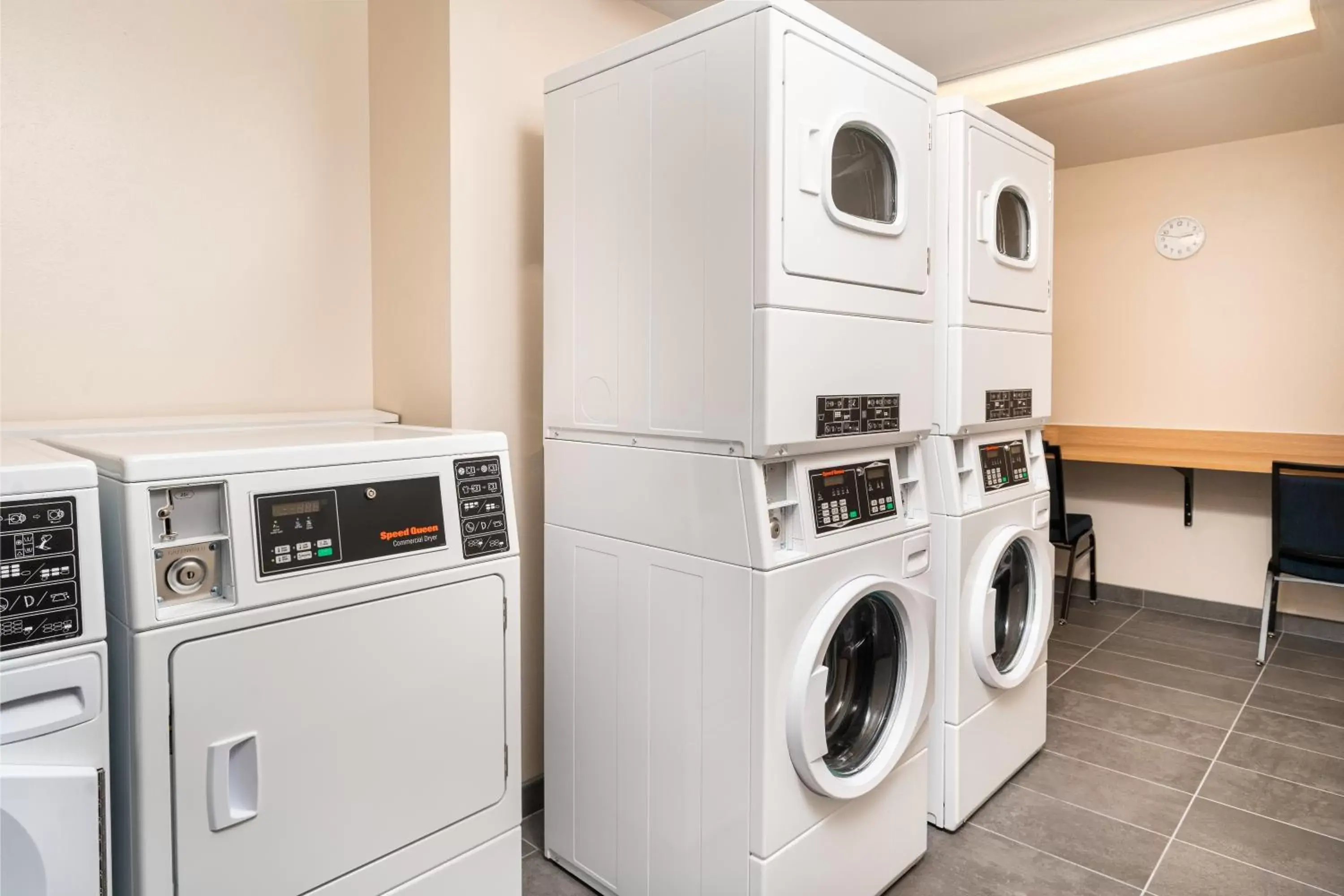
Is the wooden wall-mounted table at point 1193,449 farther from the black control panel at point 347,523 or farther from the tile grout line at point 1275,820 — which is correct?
the black control panel at point 347,523

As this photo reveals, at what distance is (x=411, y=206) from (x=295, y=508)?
1.14m

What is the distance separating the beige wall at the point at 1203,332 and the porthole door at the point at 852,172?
3.22m

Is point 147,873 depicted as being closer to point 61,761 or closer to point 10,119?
point 61,761

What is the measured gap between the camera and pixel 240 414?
6.89 feet

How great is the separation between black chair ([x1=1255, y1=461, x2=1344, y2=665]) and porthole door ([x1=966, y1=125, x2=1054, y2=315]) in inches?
66.0

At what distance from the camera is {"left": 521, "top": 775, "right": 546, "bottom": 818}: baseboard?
238 centimetres

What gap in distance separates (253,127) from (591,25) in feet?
3.35

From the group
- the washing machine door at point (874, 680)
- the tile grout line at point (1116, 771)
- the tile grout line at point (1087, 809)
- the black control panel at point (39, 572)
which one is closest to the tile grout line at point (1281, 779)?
the tile grout line at point (1116, 771)

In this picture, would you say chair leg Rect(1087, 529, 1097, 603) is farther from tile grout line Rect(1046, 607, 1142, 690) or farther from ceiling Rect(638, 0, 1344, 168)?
ceiling Rect(638, 0, 1344, 168)

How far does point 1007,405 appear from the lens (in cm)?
250

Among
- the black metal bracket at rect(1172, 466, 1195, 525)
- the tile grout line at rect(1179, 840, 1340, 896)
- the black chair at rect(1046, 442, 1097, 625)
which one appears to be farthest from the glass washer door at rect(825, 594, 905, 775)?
the black metal bracket at rect(1172, 466, 1195, 525)

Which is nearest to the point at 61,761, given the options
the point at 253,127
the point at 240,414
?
the point at 240,414

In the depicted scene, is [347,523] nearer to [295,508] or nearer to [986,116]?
[295,508]

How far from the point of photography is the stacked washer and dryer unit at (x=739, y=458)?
163 centimetres
